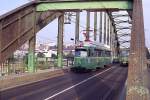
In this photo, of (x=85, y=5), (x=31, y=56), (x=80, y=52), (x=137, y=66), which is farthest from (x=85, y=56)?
(x=137, y=66)

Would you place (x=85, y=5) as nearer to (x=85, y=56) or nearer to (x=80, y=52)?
(x=85, y=56)

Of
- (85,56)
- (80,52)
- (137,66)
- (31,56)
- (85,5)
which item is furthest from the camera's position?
(80,52)

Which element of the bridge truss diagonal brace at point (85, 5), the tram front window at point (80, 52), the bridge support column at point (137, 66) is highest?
the bridge truss diagonal brace at point (85, 5)

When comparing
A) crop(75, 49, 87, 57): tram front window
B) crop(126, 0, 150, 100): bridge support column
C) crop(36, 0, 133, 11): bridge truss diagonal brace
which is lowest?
crop(126, 0, 150, 100): bridge support column

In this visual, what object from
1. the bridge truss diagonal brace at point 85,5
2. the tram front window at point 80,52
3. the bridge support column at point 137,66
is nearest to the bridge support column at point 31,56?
the bridge truss diagonal brace at point 85,5

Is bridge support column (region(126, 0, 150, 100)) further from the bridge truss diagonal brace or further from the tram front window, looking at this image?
the tram front window

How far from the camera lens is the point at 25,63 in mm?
39531

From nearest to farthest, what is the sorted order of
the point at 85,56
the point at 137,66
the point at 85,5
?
the point at 137,66
the point at 85,5
the point at 85,56

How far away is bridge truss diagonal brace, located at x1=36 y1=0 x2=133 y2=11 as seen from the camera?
32978mm

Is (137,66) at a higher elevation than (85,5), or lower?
lower

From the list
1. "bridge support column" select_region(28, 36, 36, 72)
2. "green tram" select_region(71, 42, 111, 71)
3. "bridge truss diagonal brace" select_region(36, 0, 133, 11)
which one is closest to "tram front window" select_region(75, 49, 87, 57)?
"green tram" select_region(71, 42, 111, 71)

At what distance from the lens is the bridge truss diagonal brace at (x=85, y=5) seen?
33.0 meters

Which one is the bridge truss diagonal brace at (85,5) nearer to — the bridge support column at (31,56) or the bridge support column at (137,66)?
the bridge support column at (31,56)

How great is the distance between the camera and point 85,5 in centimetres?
3434
